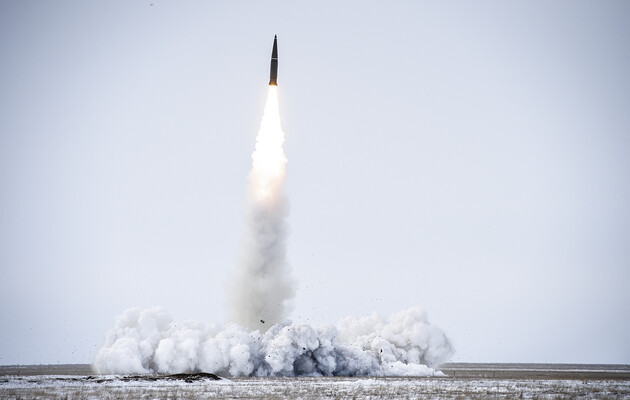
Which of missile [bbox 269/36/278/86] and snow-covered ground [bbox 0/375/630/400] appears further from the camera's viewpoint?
missile [bbox 269/36/278/86]

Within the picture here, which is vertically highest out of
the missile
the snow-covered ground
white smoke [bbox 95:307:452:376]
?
the missile

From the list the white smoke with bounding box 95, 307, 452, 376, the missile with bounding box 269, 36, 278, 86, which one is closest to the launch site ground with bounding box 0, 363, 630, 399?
the white smoke with bounding box 95, 307, 452, 376

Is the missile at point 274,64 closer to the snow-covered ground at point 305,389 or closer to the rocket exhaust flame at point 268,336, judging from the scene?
the rocket exhaust flame at point 268,336

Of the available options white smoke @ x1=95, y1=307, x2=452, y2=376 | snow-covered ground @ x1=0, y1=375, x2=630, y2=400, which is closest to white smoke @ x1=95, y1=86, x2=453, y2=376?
white smoke @ x1=95, y1=307, x2=452, y2=376

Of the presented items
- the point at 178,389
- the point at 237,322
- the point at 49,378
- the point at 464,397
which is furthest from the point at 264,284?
the point at 464,397

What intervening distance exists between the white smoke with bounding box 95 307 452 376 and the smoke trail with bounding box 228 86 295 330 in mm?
3071

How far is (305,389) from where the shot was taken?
64312mm

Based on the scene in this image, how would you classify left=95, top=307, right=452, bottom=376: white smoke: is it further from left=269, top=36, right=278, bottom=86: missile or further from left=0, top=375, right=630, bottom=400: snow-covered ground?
left=269, top=36, right=278, bottom=86: missile

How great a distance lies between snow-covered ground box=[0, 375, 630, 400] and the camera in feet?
194

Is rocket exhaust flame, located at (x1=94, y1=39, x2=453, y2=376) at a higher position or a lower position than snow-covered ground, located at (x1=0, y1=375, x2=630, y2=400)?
higher

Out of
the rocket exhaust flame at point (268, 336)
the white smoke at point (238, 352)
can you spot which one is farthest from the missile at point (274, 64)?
the white smoke at point (238, 352)

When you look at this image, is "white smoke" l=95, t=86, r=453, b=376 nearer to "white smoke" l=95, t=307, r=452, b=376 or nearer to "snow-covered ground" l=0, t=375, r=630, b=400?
"white smoke" l=95, t=307, r=452, b=376

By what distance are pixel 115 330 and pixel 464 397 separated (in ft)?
137

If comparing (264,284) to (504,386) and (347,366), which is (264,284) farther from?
(504,386)
